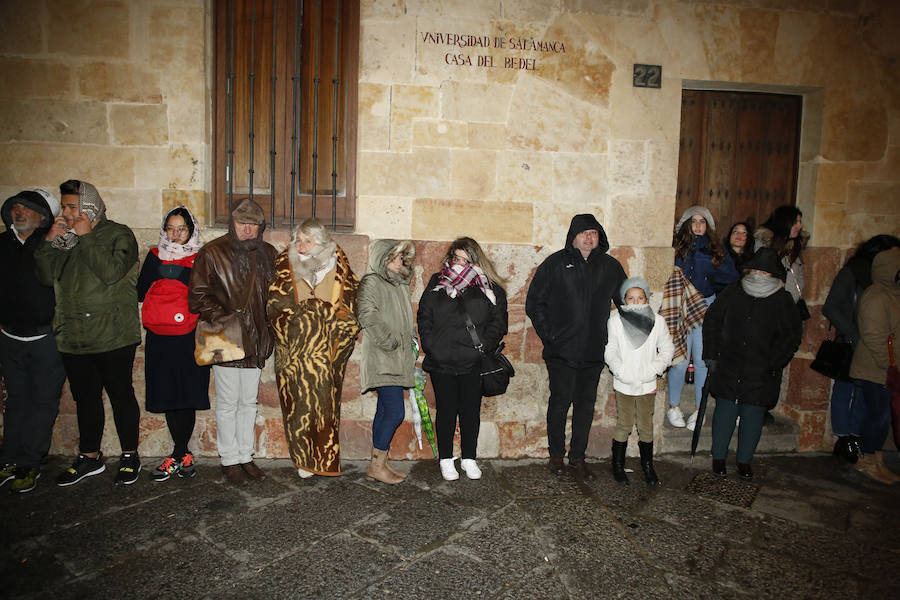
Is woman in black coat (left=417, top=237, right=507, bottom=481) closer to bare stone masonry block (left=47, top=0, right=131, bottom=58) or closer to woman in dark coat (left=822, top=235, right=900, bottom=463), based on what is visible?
woman in dark coat (left=822, top=235, right=900, bottom=463)

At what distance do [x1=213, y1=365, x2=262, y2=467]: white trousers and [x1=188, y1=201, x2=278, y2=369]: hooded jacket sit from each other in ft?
0.33

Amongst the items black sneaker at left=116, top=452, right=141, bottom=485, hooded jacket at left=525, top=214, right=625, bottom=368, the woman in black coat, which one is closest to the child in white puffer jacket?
hooded jacket at left=525, top=214, right=625, bottom=368

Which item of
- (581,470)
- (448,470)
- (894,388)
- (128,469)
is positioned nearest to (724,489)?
(581,470)

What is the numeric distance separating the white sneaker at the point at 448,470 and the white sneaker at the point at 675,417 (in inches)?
79.9

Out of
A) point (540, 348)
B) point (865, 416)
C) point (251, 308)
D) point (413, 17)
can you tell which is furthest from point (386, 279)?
point (865, 416)

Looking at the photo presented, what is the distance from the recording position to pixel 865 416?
474 centimetres

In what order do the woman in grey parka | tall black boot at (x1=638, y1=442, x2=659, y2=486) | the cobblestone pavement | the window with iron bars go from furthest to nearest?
the window with iron bars < tall black boot at (x1=638, y1=442, x2=659, y2=486) < the woman in grey parka < the cobblestone pavement

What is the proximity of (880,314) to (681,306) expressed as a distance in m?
1.45

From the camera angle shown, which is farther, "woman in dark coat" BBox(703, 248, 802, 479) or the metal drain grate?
"woman in dark coat" BBox(703, 248, 802, 479)

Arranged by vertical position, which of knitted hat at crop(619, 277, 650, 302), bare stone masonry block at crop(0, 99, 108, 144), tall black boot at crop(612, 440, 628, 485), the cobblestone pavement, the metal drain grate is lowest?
the cobblestone pavement

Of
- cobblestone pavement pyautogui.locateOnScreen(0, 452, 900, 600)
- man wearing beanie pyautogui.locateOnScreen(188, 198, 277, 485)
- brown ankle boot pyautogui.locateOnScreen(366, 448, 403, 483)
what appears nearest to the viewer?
cobblestone pavement pyautogui.locateOnScreen(0, 452, 900, 600)

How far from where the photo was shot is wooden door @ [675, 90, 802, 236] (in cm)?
557

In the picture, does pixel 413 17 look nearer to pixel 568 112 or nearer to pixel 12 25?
pixel 568 112

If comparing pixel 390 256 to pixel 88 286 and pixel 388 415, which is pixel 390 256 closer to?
pixel 388 415
